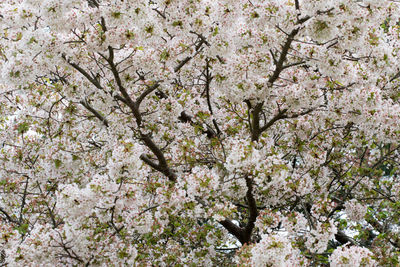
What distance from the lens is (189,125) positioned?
24.1 feet

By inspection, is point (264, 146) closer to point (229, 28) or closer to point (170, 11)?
point (229, 28)

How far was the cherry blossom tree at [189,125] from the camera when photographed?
199 inches

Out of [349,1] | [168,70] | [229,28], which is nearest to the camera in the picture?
[349,1]

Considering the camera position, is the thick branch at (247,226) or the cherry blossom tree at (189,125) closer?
the cherry blossom tree at (189,125)

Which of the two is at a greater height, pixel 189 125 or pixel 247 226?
pixel 189 125

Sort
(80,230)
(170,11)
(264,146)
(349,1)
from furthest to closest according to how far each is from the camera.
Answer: (264,146) < (170,11) < (80,230) < (349,1)

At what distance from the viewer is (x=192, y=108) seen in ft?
23.8

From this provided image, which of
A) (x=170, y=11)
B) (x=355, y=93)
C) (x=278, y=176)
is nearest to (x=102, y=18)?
(x=170, y=11)

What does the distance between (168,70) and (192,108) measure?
42.4 inches

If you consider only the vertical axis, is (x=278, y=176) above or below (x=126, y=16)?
below

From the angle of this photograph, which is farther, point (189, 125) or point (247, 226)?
point (247, 226)

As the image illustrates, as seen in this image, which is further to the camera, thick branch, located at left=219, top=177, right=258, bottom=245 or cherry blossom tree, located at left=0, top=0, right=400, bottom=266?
thick branch, located at left=219, top=177, right=258, bottom=245

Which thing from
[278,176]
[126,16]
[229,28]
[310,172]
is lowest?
[278,176]

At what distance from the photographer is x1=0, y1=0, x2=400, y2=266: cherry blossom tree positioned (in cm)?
505
